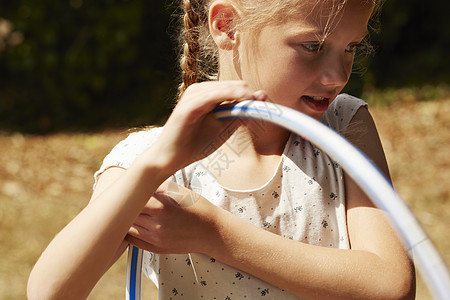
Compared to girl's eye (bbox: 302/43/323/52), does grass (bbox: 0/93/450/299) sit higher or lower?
higher

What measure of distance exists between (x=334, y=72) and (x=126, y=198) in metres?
0.54

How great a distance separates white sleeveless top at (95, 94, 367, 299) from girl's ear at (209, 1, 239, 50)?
0.27 m

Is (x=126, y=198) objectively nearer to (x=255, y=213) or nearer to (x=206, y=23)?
(x=255, y=213)

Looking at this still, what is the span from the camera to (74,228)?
1.30m

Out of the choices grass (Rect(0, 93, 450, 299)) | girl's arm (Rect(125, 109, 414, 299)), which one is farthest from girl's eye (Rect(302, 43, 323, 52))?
grass (Rect(0, 93, 450, 299))

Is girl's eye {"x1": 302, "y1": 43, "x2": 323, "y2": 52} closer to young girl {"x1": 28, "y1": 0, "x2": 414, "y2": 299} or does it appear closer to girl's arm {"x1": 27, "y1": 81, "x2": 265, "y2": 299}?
young girl {"x1": 28, "y1": 0, "x2": 414, "y2": 299}

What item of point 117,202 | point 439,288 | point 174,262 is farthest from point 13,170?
point 439,288

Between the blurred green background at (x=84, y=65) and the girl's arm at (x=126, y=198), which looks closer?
the girl's arm at (x=126, y=198)

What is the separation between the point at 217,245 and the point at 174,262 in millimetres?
198

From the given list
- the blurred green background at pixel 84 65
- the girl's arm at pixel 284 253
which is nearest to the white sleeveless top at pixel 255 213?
the girl's arm at pixel 284 253

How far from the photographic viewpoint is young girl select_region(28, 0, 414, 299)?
1.28 m

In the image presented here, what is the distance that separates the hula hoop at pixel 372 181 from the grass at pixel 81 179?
2390mm

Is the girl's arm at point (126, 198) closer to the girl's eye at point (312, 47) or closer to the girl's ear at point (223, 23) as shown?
the girl's eye at point (312, 47)

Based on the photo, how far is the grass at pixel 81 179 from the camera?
3713 mm
